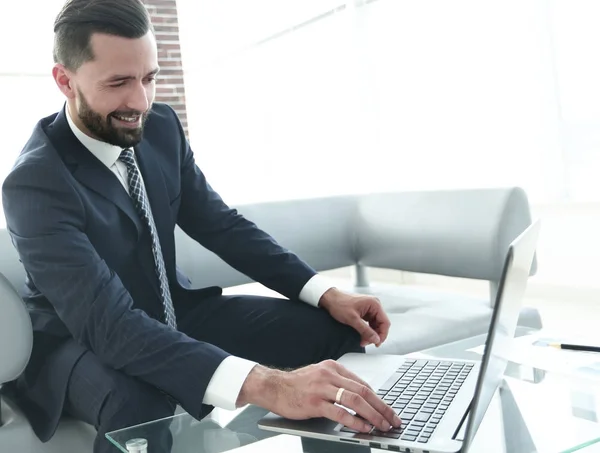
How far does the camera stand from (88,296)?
4.42ft

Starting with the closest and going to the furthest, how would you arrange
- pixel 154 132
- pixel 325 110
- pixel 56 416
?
1. pixel 56 416
2. pixel 154 132
3. pixel 325 110

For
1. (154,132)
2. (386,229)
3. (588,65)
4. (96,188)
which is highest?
(588,65)

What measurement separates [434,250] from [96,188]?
4.15ft

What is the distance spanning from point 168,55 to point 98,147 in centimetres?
618

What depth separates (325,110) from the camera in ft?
20.0

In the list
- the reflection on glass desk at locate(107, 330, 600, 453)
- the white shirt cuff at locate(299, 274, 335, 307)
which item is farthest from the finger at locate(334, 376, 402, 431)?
the white shirt cuff at locate(299, 274, 335, 307)

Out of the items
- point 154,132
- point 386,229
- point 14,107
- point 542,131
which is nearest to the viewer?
point 154,132

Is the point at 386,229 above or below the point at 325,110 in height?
below

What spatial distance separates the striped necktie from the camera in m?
1.67

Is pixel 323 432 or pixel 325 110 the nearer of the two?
pixel 323 432

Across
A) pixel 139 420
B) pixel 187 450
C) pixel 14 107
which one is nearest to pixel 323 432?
pixel 187 450

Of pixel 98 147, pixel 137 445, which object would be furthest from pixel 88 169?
pixel 137 445

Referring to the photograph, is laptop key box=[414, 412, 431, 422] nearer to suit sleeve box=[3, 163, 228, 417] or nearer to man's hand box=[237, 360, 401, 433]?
man's hand box=[237, 360, 401, 433]

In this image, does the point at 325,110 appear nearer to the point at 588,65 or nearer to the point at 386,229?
the point at 588,65
